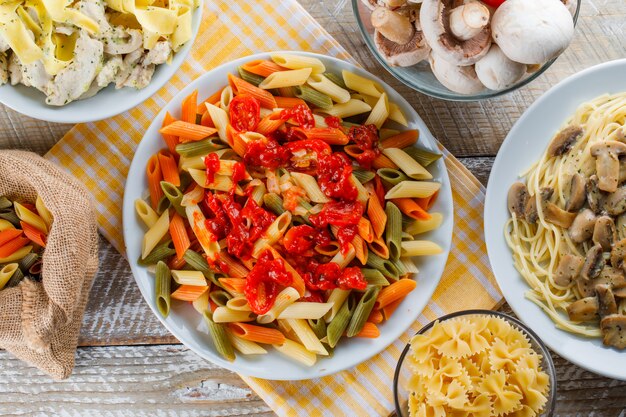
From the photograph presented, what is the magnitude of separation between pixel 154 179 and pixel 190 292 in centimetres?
32

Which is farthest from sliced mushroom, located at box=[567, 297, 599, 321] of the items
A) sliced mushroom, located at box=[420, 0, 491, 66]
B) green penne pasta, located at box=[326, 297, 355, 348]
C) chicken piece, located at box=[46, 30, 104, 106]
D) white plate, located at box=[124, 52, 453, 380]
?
chicken piece, located at box=[46, 30, 104, 106]

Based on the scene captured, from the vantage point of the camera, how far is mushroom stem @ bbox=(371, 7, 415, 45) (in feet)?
5.96

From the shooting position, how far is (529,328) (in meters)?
2.04

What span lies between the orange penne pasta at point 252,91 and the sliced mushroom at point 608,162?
0.90m

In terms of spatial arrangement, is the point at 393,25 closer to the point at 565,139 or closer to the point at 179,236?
the point at 565,139

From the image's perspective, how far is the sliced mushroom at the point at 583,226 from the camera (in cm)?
207

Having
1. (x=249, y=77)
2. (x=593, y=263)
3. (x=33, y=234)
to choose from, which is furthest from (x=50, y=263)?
(x=593, y=263)

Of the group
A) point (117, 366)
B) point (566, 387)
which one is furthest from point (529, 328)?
point (117, 366)

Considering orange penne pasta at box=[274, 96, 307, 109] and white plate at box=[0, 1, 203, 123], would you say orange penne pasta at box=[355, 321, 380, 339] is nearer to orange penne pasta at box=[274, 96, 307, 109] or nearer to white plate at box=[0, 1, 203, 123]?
Result: orange penne pasta at box=[274, 96, 307, 109]

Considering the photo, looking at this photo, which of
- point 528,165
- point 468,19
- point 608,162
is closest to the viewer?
point 468,19

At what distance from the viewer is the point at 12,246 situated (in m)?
2.08

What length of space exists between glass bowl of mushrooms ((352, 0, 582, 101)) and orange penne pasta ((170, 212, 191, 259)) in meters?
0.70

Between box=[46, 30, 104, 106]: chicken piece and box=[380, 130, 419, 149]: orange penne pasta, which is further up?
box=[46, 30, 104, 106]: chicken piece

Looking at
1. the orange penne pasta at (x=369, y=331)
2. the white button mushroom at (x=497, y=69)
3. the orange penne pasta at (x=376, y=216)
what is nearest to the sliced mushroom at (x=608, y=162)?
the white button mushroom at (x=497, y=69)
